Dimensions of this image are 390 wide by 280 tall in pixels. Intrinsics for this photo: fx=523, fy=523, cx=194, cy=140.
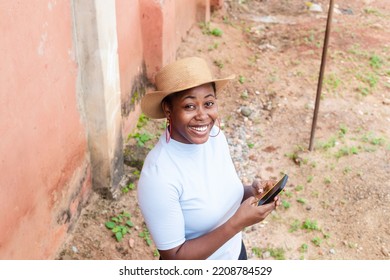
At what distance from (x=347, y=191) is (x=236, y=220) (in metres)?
2.90

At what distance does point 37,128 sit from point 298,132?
326 centimetres

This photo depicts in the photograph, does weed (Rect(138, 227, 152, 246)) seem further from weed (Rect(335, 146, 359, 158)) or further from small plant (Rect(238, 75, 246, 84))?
small plant (Rect(238, 75, 246, 84))

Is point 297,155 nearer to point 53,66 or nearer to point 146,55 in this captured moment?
point 146,55

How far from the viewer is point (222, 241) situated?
2.29 metres

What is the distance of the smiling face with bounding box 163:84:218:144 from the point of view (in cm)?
231

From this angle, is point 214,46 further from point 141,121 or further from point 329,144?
point 329,144

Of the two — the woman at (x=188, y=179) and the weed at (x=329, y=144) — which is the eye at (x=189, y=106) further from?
the weed at (x=329, y=144)

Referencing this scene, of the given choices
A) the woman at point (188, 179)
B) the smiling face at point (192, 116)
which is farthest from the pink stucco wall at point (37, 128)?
the smiling face at point (192, 116)

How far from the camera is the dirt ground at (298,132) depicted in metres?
4.35

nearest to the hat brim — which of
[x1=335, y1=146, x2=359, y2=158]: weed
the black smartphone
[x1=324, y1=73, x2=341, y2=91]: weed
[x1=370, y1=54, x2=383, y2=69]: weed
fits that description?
Answer: the black smartphone

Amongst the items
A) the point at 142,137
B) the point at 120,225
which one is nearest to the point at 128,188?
the point at 120,225

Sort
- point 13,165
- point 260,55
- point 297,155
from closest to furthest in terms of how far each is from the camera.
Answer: point 13,165, point 297,155, point 260,55

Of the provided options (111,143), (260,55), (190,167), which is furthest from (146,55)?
(190,167)

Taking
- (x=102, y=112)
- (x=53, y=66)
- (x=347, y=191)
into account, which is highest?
(x=53, y=66)
